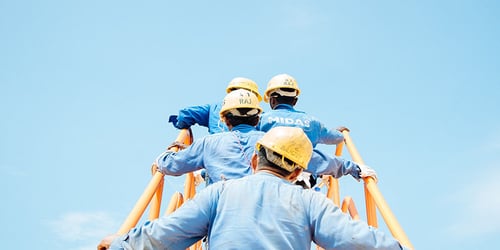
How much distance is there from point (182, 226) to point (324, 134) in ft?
11.3

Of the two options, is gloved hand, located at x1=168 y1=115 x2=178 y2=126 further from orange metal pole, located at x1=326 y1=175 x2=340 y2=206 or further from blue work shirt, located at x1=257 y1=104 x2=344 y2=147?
orange metal pole, located at x1=326 y1=175 x2=340 y2=206

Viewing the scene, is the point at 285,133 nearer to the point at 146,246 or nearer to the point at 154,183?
the point at 146,246

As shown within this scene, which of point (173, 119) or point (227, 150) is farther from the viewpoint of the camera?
point (173, 119)

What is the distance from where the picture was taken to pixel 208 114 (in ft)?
20.5

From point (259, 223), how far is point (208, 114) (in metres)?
3.87

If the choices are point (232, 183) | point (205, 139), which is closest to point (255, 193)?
point (232, 183)

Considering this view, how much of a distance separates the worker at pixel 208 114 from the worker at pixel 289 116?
328 millimetres

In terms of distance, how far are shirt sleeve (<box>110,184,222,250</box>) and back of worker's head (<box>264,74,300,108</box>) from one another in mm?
3133

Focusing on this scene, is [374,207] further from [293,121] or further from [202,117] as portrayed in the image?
[202,117]

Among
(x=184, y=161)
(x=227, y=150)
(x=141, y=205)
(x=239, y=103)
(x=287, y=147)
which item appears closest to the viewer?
(x=287, y=147)

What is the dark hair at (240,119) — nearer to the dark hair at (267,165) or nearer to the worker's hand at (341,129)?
the dark hair at (267,165)

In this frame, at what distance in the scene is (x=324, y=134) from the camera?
5762mm

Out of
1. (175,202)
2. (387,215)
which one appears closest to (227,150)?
(175,202)

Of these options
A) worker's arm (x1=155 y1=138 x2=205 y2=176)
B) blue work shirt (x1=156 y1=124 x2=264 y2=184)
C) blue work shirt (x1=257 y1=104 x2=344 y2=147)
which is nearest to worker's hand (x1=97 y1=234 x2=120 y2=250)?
blue work shirt (x1=156 y1=124 x2=264 y2=184)
